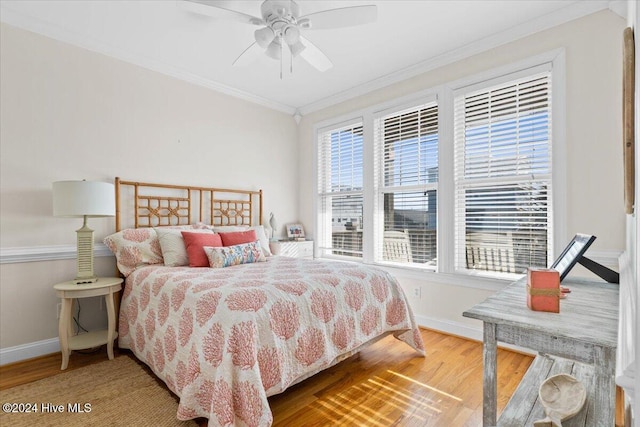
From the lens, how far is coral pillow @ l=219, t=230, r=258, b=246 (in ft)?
10.2

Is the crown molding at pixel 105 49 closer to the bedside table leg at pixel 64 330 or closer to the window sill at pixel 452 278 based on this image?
the bedside table leg at pixel 64 330

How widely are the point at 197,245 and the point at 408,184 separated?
227cm

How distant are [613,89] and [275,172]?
3.54 metres

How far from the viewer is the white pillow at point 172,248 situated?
2809 millimetres

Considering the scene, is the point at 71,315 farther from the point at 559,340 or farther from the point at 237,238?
the point at 559,340

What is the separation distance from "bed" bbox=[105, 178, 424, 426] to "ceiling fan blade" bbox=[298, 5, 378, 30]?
1771 millimetres

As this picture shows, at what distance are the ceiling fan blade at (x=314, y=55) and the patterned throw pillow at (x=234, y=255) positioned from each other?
1.75 m

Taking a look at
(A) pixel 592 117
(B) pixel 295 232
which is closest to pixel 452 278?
(A) pixel 592 117

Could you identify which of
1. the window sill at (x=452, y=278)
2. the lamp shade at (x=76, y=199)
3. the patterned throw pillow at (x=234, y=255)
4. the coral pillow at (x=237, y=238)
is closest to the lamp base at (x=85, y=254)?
the lamp shade at (x=76, y=199)

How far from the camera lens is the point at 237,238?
3160 millimetres

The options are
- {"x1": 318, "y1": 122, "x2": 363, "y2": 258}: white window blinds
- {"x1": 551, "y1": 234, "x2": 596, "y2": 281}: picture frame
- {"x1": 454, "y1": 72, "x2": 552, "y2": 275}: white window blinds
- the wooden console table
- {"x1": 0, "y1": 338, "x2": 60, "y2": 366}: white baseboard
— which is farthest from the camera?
{"x1": 318, "y1": 122, "x2": 363, "y2": 258}: white window blinds

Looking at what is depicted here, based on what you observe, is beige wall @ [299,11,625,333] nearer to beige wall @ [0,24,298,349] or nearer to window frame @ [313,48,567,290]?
window frame @ [313,48,567,290]

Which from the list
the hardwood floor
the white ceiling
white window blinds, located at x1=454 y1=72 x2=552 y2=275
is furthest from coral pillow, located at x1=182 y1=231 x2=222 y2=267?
white window blinds, located at x1=454 y1=72 x2=552 y2=275

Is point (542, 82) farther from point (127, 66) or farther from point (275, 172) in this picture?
point (127, 66)
